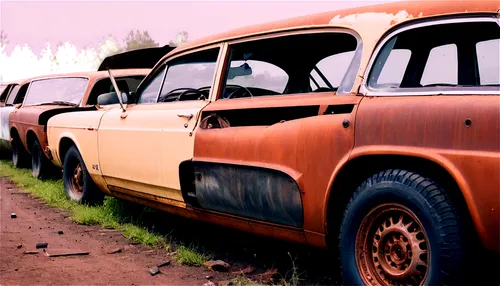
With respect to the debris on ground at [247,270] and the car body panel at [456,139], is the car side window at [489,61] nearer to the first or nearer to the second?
the car body panel at [456,139]

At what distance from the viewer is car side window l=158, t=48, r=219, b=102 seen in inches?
188

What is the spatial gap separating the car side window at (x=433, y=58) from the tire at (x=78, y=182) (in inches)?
159

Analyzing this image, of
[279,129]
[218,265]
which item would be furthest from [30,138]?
[279,129]

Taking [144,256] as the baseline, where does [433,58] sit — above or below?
above

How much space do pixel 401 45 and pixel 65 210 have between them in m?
4.72

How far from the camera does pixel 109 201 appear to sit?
6762mm

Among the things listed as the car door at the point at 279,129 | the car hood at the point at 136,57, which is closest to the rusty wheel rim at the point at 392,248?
the car door at the point at 279,129

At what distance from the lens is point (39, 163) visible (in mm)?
9391

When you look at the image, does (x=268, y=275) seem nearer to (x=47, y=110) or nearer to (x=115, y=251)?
(x=115, y=251)

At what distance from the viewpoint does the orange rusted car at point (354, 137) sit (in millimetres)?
2895

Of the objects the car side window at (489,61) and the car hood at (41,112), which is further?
the car hood at (41,112)

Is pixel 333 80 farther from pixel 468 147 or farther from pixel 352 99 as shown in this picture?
pixel 468 147

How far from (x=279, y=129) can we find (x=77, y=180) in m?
3.96

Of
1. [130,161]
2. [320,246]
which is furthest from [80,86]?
[320,246]
